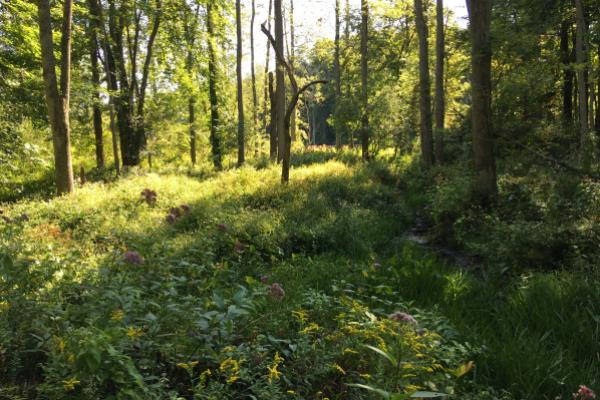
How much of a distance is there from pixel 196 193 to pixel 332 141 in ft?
212

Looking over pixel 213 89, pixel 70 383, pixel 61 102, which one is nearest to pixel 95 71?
pixel 213 89

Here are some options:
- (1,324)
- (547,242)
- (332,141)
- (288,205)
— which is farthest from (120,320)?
(332,141)

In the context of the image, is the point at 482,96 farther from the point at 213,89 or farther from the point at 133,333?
the point at 213,89

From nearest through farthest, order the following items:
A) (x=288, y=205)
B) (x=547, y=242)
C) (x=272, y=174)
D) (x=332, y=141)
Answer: (x=547, y=242)
(x=288, y=205)
(x=272, y=174)
(x=332, y=141)

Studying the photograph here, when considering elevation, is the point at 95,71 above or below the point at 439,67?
above

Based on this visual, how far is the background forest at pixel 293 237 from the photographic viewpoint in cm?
262

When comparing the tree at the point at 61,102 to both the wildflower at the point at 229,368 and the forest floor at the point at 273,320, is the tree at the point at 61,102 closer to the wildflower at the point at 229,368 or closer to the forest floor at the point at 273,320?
the forest floor at the point at 273,320

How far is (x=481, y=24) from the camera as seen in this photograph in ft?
27.2

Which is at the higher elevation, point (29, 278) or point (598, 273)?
point (29, 278)

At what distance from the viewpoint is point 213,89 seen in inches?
789

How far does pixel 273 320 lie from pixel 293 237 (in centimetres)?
418

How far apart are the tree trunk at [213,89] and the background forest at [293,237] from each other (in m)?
0.09

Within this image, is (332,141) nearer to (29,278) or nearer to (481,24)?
(481,24)

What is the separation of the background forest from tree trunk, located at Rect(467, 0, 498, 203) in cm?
4
